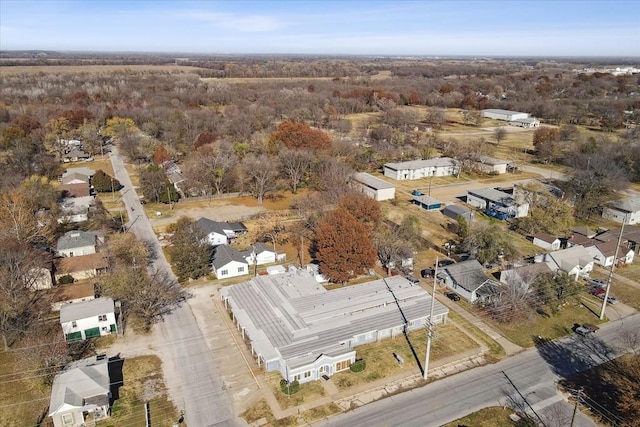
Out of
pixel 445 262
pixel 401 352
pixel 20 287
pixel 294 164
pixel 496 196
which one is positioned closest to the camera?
pixel 401 352

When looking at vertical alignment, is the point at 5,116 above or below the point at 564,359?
above

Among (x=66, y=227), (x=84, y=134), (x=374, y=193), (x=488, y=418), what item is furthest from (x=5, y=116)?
(x=488, y=418)

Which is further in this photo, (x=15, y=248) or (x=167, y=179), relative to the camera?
(x=167, y=179)

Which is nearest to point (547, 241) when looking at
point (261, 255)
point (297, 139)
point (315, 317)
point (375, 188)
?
point (375, 188)

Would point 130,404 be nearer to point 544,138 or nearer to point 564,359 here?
point 564,359

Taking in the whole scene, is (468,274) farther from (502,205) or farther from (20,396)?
(20,396)

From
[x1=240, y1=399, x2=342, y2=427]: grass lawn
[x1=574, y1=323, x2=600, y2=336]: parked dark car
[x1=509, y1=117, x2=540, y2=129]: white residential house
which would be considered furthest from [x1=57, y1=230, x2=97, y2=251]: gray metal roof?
[x1=509, y1=117, x2=540, y2=129]: white residential house
